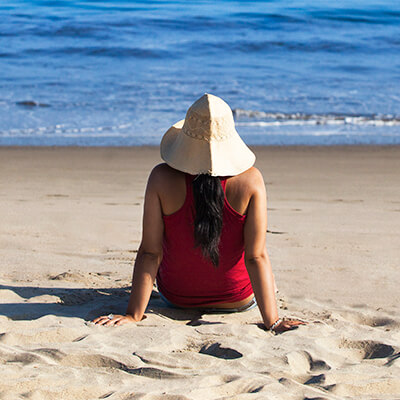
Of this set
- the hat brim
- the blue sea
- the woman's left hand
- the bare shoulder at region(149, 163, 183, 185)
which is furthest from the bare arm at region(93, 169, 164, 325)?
the blue sea

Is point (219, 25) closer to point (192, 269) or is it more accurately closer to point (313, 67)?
point (313, 67)

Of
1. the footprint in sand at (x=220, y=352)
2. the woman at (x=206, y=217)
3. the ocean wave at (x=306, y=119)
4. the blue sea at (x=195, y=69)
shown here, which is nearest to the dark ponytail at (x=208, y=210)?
the woman at (x=206, y=217)

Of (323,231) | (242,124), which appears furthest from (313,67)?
(323,231)

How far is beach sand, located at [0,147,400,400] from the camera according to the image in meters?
2.04

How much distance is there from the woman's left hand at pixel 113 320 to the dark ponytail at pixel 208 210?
49 centimetres

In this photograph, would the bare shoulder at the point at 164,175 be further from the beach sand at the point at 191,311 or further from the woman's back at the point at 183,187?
the beach sand at the point at 191,311

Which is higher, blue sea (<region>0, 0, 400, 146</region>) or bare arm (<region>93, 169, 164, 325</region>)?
blue sea (<region>0, 0, 400, 146</region>)

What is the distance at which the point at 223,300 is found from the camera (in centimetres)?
287

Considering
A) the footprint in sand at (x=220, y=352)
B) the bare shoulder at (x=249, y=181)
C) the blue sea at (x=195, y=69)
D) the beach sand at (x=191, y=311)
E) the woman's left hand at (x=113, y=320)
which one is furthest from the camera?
the blue sea at (x=195, y=69)

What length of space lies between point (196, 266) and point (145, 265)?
0.80ft

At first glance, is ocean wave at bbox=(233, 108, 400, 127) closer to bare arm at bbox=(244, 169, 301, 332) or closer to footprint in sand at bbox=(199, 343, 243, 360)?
bare arm at bbox=(244, 169, 301, 332)

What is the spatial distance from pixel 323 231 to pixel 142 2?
29572mm

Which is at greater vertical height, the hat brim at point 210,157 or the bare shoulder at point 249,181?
the hat brim at point 210,157

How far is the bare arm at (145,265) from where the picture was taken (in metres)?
2.57
